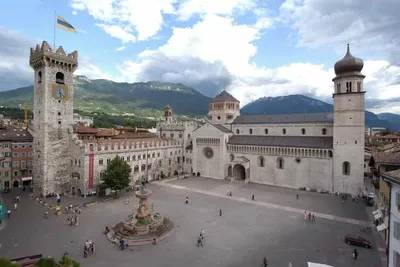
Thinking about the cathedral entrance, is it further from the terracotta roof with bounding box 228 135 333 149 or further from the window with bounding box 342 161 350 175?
the window with bounding box 342 161 350 175

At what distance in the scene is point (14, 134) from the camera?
184ft

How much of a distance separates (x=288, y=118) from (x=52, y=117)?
5323 cm

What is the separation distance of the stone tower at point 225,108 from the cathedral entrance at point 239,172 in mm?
15688

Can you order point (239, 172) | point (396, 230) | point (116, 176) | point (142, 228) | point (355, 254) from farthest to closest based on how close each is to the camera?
point (239, 172)
point (116, 176)
point (142, 228)
point (355, 254)
point (396, 230)

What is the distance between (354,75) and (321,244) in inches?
1373

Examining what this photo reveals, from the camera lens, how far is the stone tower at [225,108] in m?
73.9

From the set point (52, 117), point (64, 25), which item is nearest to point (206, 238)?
point (52, 117)

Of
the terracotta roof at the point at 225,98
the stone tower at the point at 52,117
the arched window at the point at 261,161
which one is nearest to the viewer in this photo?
the stone tower at the point at 52,117

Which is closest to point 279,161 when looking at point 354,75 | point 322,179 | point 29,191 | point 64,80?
point 322,179

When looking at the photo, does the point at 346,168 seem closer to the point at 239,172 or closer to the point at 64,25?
the point at 239,172

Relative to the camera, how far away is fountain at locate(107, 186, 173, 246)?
2891cm

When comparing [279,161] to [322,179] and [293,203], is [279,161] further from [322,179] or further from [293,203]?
[293,203]

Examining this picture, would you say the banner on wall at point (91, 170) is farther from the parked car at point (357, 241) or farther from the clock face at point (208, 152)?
the parked car at point (357, 241)

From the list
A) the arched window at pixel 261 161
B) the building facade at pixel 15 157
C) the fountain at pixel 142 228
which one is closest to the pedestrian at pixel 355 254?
the fountain at pixel 142 228
